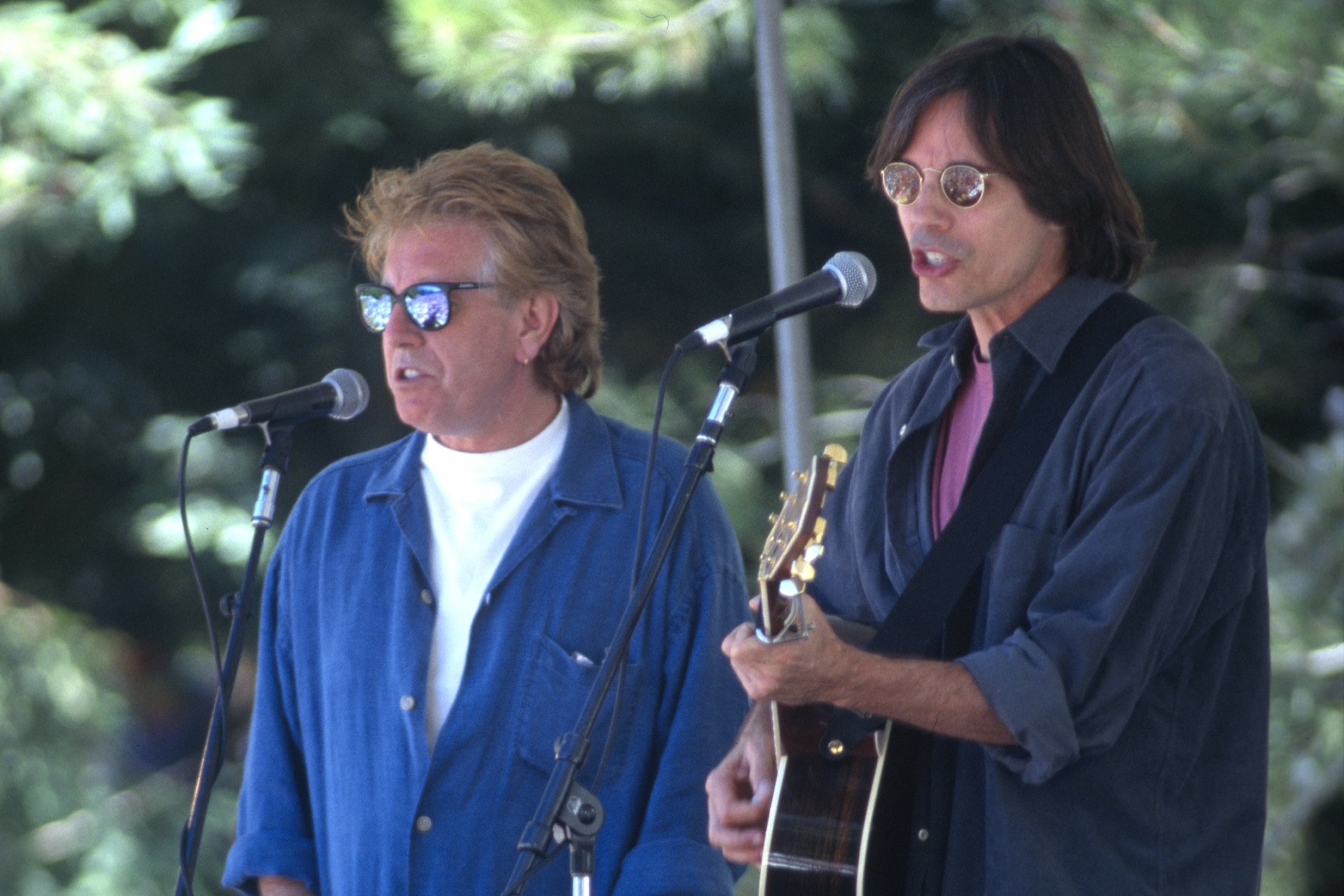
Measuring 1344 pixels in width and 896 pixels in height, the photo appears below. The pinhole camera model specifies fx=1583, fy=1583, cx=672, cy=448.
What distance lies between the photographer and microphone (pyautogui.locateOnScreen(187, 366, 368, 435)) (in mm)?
2398

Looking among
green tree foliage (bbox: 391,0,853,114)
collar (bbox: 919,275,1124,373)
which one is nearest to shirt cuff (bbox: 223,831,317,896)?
collar (bbox: 919,275,1124,373)

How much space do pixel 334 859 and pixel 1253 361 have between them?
4540 millimetres

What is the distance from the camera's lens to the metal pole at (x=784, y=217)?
3.50 m

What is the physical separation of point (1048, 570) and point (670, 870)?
0.77 m

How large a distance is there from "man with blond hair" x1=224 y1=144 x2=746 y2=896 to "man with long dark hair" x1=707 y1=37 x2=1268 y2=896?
0.25 meters

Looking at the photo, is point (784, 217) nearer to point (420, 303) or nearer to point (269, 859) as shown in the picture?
point (420, 303)

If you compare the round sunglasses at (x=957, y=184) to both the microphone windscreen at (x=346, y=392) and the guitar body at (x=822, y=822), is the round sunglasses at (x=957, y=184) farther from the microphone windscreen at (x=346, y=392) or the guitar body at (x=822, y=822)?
the microphone windscreen at (x=346, y=392)

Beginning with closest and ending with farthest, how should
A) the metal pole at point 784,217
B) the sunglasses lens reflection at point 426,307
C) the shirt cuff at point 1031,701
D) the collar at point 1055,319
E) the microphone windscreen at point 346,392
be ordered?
1. the shirt cuff at point 1031,701
2. the collar at point 1055,319
3. the microphone windscreen at point 346,392
4. the sunglasses lens reflection at point 426,307
5. the metal pole at point 784,217

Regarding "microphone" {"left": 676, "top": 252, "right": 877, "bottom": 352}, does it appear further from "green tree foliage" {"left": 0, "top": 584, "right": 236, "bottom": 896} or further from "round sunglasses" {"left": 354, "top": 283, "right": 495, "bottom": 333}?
"green tree foliage" {"left": 0, "top": 584, "right": 236, "bottom": 896}

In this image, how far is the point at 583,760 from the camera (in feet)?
6.52

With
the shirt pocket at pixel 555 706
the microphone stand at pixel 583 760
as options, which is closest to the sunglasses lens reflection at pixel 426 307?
the shirt pocket at pixel 555 706

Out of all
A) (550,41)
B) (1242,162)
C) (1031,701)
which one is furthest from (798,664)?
(1242,162)

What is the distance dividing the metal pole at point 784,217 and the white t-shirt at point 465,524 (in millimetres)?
970

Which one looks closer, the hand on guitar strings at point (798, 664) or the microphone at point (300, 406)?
the hand on guitar strings at point (798, 664)
